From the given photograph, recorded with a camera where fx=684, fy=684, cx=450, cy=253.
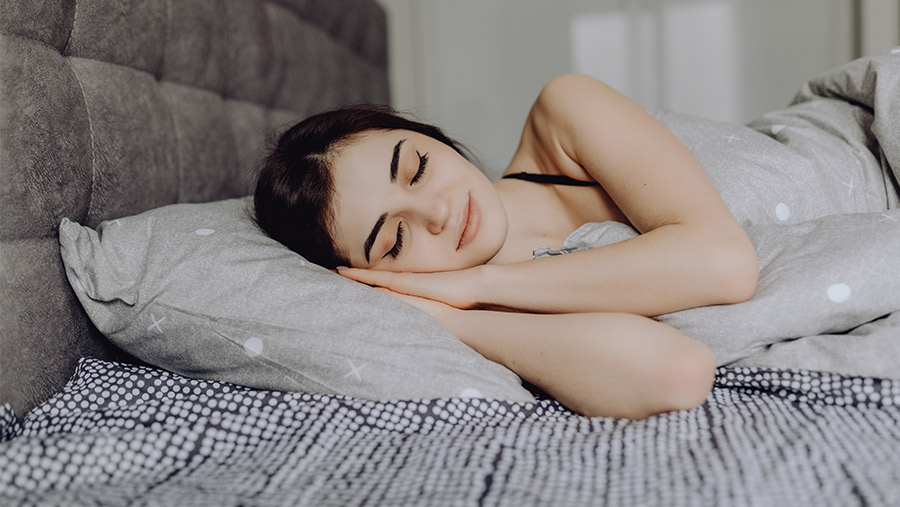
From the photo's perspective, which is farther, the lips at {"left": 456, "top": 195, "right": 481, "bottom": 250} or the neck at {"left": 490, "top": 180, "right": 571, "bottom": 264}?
the neck at {"left": 490, "top": 180, "right": 571, "bottom": 264}

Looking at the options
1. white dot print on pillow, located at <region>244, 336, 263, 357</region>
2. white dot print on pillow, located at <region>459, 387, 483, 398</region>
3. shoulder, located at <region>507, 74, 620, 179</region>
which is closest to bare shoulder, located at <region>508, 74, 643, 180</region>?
shoulder, located at <region>507, 74, 620, 179</region>

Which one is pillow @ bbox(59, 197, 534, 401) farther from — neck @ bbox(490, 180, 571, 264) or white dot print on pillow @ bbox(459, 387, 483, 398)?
neck @ bbox(490, 180, 571, 264)

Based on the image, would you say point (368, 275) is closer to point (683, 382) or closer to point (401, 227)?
point (401, 227)

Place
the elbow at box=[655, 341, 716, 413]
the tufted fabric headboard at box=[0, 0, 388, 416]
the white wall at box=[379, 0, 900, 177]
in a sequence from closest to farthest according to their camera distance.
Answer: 1. the elbow at box=[655, 341, 716, 413]
2. the tufted fabric headboard at box=[0, 0, 388, 416]
3. the white wall at box=[379, 0, 900, 177]

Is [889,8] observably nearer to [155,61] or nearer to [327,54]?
[327,54]

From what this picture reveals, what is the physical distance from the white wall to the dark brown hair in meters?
1.63

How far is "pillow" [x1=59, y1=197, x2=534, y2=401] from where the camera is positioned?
2.84 ft

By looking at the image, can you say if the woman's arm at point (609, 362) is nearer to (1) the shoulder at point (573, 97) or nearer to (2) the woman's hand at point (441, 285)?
(2) the woman's hand at point (441, 285)

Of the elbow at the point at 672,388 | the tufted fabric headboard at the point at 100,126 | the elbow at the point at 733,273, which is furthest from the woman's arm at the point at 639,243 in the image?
the tufted fabric headboard at the point at 100,126

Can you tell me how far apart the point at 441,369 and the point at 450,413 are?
2.5 inches

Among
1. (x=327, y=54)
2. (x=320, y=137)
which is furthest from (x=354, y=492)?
(x=327, y=54)

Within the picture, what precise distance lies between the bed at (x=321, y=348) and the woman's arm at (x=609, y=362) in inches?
1.1

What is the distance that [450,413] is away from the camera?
822mm

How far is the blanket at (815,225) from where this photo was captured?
862 mm
